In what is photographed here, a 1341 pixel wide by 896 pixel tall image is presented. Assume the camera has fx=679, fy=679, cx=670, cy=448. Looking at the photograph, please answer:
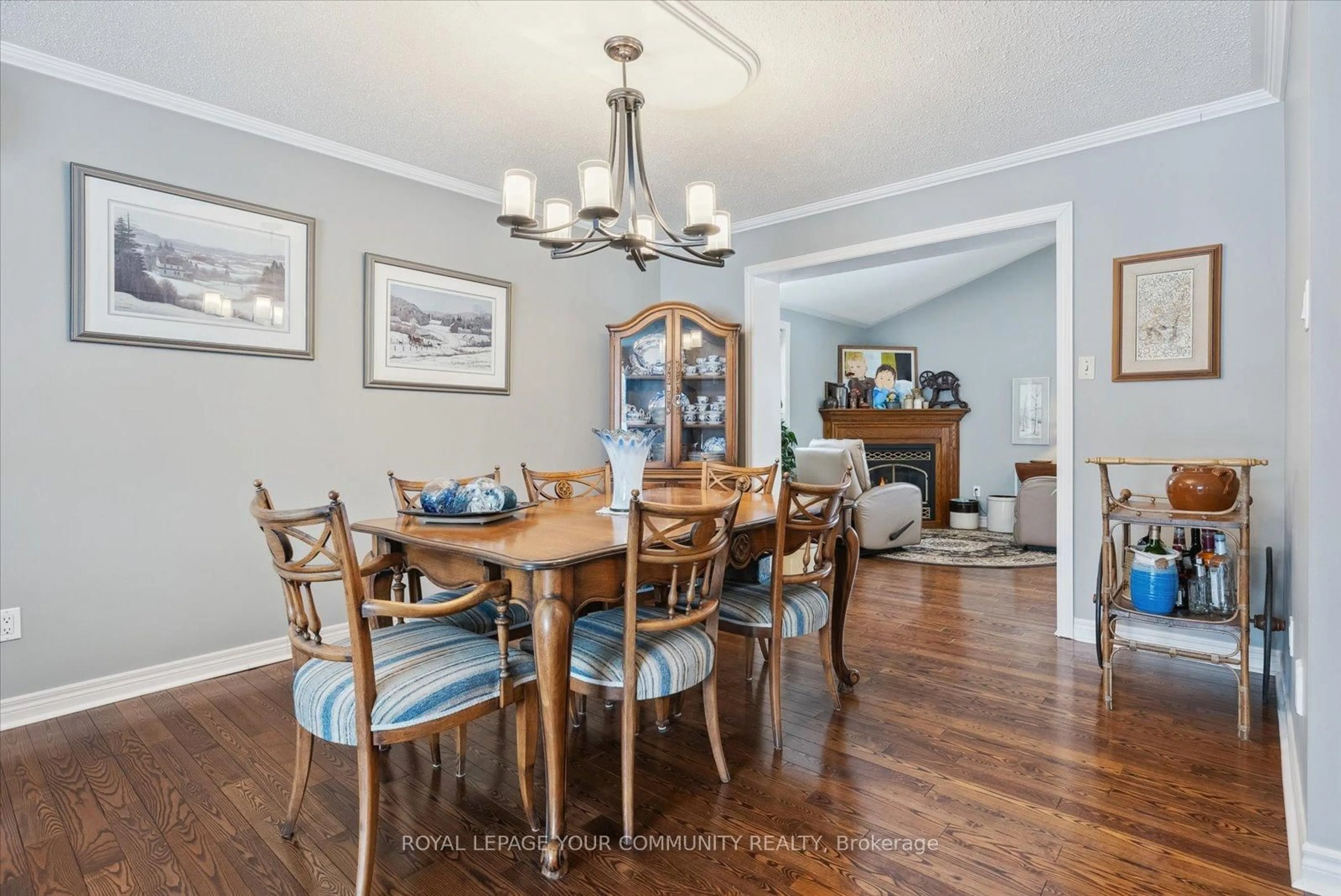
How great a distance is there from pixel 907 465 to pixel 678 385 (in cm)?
438

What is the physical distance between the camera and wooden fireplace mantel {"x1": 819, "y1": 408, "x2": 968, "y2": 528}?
7.55 m

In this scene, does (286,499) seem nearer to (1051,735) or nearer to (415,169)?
(415,169)

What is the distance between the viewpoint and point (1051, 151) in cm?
325

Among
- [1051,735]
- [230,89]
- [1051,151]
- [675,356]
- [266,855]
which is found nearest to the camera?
[266,855]

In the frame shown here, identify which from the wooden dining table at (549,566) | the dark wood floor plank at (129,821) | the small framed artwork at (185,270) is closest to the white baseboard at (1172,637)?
the wooden dining table at (549,566)

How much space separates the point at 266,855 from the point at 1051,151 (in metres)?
4.02

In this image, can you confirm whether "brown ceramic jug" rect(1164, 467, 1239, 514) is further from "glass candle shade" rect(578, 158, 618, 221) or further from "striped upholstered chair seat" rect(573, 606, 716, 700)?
"glass candle shade" rect(578, 158, 618, 221)

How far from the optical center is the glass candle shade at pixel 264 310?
116 inches

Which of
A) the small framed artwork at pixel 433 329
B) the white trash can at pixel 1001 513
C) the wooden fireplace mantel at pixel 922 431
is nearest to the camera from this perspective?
the small framed artwork at pixel 433 329

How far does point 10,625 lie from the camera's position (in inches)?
94.2

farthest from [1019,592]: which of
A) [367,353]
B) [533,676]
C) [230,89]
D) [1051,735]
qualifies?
[230,89]

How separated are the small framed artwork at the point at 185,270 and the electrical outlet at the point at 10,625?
0.99m

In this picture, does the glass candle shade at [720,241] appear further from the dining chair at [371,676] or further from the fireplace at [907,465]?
the fireplace at [907,465]

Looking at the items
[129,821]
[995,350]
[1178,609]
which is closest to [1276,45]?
[1178,609]
